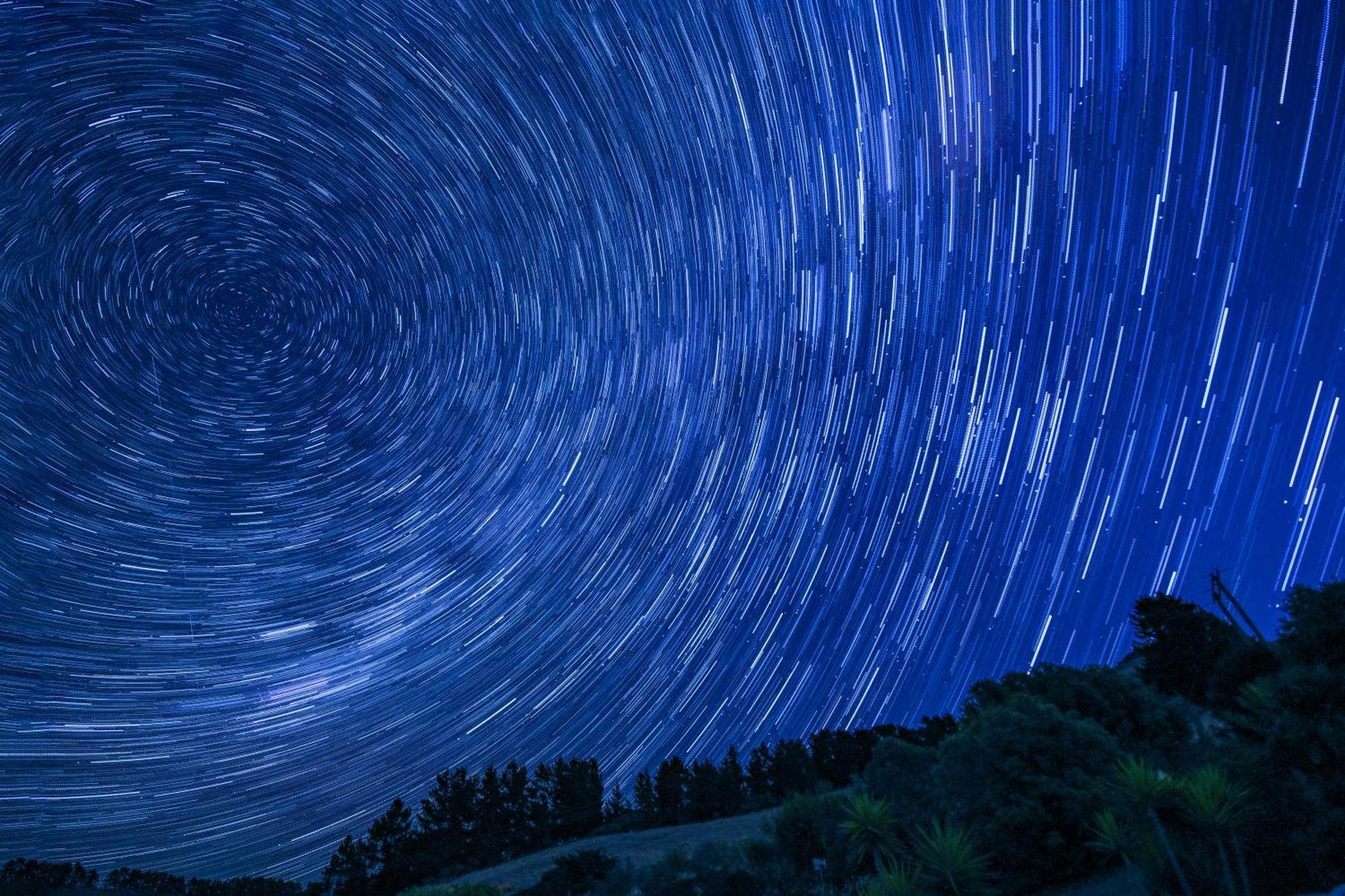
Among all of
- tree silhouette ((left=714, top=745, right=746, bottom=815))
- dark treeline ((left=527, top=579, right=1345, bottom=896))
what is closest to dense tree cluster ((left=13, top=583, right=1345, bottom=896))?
dark treeline ((left=527, top=579, right=1345, bottom=896))

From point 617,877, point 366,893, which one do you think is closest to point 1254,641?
point 617,877

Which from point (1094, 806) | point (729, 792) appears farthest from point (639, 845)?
point (1094, 806)

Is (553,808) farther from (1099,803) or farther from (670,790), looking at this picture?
(1099,803)

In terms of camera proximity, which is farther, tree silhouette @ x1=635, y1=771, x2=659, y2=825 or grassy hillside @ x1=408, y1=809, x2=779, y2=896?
tree silhouette @ x1=635, y1=771, x2=659, y2=825

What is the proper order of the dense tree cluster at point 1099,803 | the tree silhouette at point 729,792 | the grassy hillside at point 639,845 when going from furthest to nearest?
the tree silhouette at point 729,792
the grassy hillside at point 639,845
the dense tree cluster at point 1099,803

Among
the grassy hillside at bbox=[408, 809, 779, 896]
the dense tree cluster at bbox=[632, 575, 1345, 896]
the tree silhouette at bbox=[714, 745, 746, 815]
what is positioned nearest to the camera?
the dense tree cluster at bbox=[632, 575, 1345, 896]

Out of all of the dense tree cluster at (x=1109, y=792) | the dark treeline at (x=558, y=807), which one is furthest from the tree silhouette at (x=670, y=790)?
the dense tree cluster at (x=1109, y=792)

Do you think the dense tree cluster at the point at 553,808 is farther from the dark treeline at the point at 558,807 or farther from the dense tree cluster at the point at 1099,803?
the dense tree cluster at the point at 1099,803

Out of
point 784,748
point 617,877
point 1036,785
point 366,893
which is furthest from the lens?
point 784,748

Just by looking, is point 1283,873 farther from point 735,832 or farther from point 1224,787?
point 735,832

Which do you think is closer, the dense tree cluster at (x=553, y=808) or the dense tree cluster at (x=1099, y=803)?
→ the dense tree cluster at (x=1099, y=803)

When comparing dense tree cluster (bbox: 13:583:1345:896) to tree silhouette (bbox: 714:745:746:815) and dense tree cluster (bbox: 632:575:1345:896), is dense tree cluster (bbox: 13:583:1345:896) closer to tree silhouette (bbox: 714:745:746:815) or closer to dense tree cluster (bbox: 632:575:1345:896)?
dense tree cluster (bbox: 632:575:1345:896)

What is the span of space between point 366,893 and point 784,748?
110 ft

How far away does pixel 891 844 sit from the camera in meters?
16.6
